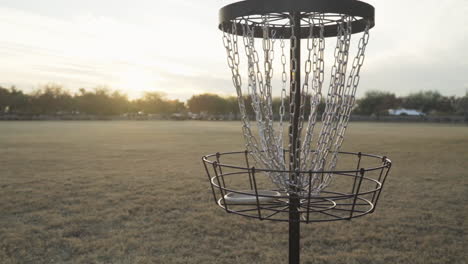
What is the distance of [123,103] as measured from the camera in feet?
340

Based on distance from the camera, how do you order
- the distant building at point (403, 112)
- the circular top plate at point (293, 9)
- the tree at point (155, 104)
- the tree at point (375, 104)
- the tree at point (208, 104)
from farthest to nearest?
the tree at point (155, 104), the tree at point (208, 104), the distant building at point (403, 112), the tree at point (375, 104), the circular top plate at point (293, 9)

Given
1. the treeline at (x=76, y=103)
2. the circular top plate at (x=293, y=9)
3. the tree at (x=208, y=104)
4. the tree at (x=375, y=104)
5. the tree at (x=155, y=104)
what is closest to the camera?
the circular top plate at (x=293, y=9)

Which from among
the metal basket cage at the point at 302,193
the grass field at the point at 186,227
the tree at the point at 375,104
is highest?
the tree at the point at 375,104

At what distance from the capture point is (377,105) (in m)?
96.1

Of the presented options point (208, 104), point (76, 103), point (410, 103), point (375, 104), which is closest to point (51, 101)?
point (76, 103)

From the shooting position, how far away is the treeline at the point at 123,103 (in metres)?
90.3

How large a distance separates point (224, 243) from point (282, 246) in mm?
762

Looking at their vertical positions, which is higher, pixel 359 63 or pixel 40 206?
pixel 359 63

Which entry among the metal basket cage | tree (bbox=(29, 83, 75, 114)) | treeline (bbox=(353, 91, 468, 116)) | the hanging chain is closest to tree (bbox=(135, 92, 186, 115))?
tree (bbox=(29, 83, 75, 114))

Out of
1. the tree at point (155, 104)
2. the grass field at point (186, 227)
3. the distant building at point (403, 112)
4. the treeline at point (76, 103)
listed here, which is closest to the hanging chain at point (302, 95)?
the grass field at point (186, 227)

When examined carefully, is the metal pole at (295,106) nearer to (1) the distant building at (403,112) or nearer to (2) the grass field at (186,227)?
(2) the grass field at (186,227)

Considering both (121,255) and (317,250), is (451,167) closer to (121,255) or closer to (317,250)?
(317,250)

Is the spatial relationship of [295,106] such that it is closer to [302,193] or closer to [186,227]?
[302,193]

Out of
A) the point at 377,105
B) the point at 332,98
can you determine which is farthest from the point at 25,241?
the point at 377,105
